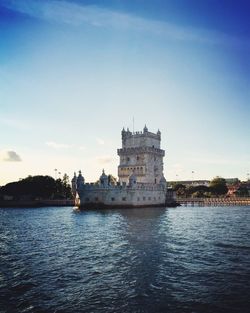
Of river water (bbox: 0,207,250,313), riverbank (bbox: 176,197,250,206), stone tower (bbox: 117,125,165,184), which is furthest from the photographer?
riverbank (bbox: 176,197,250,206)

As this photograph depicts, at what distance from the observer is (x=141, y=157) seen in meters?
112

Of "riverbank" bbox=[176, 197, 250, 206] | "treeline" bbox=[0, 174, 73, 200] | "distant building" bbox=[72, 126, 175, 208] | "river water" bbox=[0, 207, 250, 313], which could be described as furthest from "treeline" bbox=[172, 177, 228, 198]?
"river water" bbox=[0, 207, 250, 313]

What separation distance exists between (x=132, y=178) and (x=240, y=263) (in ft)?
227

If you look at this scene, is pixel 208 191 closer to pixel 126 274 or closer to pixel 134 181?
pixel 134 181

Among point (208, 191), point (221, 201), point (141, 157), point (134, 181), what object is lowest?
point (221, 201)

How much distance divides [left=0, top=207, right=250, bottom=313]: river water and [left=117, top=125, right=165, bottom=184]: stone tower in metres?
72.5

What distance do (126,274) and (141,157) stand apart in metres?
89.3

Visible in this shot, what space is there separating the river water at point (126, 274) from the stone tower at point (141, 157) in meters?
72.5

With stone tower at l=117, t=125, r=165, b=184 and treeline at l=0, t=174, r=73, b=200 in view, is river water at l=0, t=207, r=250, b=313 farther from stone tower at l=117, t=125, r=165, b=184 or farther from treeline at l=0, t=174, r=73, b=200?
treeline at l=0, t=174, r=73, b=200

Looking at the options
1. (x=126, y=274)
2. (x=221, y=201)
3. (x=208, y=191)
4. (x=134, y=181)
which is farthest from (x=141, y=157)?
(x=126, y=274)

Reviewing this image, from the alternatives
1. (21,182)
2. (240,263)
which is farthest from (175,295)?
(21,182)

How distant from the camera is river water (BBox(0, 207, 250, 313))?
56.5 ft

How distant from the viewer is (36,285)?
67.0ft

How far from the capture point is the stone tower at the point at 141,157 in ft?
364
